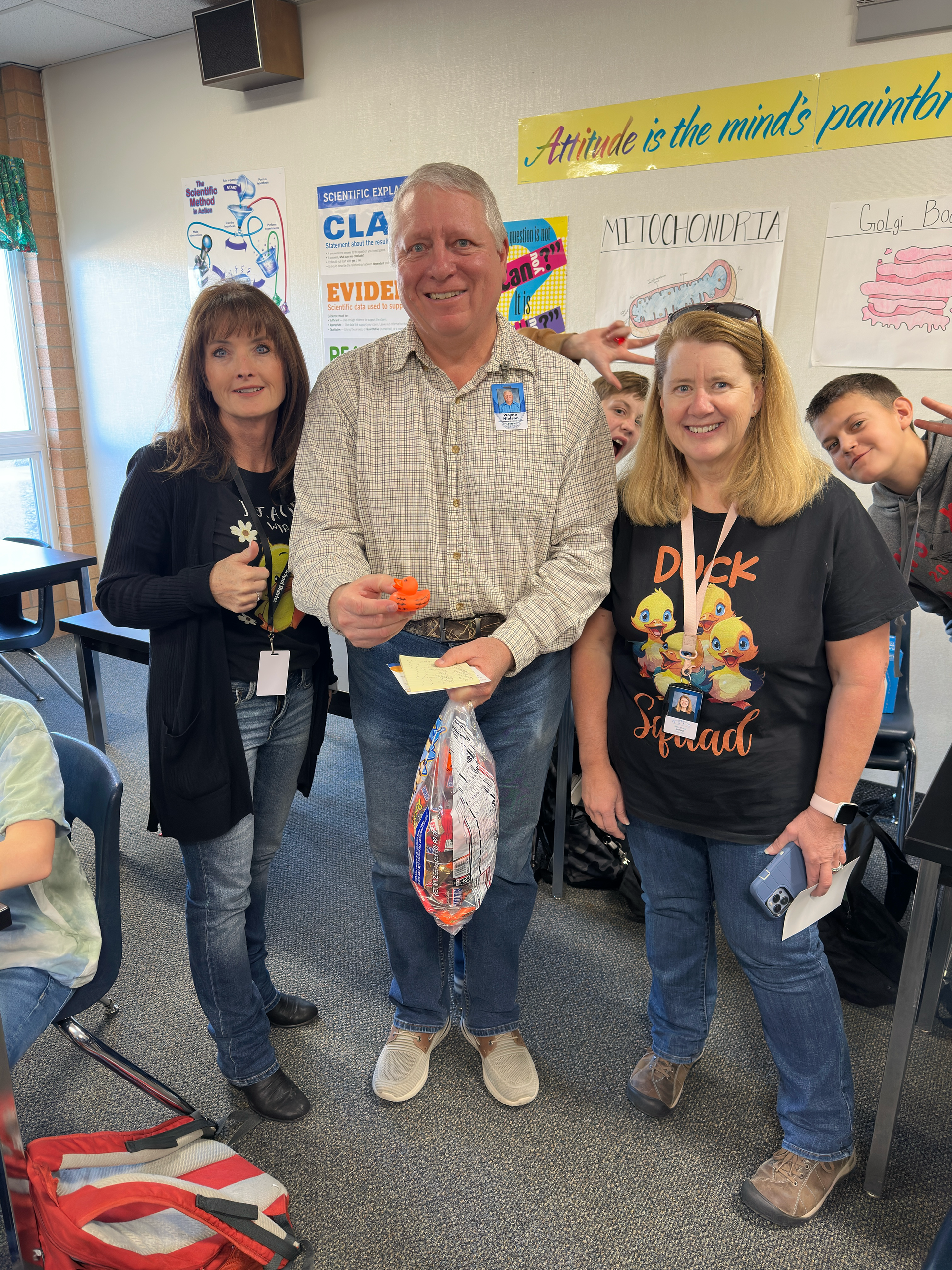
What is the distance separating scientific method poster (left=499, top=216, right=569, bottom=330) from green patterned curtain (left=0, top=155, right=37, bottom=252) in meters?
3.04

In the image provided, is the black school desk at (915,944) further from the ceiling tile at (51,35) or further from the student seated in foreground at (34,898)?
the ceiling tile at (51,35)

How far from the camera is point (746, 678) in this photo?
52.7 inches

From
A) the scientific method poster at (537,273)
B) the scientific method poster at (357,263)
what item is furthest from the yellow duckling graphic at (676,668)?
the scientific method poster at (357,263)

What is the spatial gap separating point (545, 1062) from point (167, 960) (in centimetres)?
103

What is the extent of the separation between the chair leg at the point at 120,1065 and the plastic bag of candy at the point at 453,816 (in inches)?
25.9

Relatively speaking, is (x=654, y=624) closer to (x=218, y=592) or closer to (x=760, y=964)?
(x=760, y=964)

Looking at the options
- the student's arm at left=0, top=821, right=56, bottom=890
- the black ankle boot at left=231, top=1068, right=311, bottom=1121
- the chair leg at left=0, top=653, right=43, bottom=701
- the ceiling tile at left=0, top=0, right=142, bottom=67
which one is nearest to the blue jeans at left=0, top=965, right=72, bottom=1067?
the student's arm at left=0, top=821, right=56, bottom=890

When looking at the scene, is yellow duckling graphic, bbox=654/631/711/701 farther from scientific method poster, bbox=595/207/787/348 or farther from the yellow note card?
scientific method poster, bbox=595/207/787/348

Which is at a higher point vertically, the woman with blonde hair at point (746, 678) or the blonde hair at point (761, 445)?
the blonde hair at point (761, 445)

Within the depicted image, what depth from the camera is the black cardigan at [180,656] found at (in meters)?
1.47

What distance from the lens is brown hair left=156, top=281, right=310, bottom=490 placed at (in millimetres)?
1471

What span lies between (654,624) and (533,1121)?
1.06 metres

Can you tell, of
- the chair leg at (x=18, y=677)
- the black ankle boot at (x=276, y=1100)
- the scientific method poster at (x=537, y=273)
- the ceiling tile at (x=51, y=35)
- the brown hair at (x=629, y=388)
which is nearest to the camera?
the black ankle boot at (x=276, y=1100)

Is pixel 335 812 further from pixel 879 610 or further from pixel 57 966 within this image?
pixel 879 610
